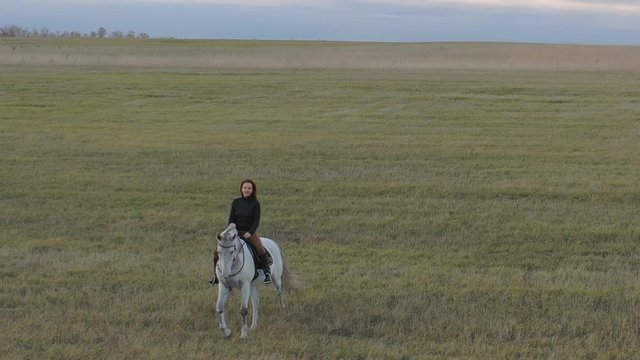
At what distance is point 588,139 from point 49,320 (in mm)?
20514

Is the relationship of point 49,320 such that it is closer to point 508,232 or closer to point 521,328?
point 521,328

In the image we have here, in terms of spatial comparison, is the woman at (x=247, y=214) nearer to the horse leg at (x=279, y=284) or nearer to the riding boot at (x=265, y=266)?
the riding boot at (x=265, y=266)

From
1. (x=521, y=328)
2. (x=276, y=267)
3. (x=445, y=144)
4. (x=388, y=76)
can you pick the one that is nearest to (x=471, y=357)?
(x=521, y=328)

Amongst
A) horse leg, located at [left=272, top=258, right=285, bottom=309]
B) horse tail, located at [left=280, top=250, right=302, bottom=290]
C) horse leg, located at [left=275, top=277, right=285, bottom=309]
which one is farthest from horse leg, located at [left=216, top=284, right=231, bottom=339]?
horse tail, located at [left=280, top=250, right=302, bottom=290]

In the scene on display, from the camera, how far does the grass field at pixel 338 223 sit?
34.3 ft

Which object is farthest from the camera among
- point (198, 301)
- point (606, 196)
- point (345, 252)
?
point (606, 196)

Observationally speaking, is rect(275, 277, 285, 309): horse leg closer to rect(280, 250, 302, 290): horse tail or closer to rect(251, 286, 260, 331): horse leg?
rect(280, 250, 302, 290): horse tail

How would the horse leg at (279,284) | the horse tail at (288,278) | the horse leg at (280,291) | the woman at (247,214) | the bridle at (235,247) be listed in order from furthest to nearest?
the horse tail at (288,278)
the horse leg at (280,291)
the horse leg at (279,284)
the woman at (247,214)
the bridle at (235,247)

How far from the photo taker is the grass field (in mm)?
10453

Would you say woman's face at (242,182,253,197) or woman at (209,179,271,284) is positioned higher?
woman's face at (242,182,253,197)

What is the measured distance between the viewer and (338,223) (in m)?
16.9

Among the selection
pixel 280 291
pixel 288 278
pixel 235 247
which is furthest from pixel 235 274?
pixel 288 278

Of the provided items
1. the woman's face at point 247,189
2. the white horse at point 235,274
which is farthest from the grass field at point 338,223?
the woman's face at point 247,189

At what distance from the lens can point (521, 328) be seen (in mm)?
10602
